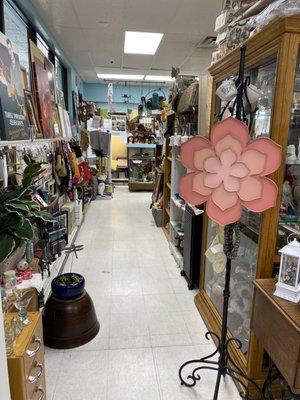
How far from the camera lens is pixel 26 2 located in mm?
3252

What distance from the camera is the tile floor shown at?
5.96 ft

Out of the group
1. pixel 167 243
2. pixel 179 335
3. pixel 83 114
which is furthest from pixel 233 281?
pixel 83 114

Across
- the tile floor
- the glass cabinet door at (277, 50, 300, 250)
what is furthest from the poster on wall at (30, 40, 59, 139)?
the glass cabinet door at (277, 50, 300, 250)

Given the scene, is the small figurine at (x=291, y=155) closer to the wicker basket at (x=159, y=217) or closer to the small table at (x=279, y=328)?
the small table at (x=279, y=328)

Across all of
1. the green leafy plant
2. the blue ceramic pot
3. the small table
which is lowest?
the blue ceramic pot

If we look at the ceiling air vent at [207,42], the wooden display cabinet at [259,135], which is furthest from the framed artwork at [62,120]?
the wooden display cabinet at [259,135]

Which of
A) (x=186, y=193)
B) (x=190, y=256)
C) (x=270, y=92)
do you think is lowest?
(x=190, y=256)

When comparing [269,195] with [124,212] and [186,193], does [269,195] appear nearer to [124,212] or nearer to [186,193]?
[186,193]

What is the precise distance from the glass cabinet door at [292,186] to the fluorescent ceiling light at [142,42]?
11.4 ft

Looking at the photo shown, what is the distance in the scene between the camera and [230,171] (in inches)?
56.5

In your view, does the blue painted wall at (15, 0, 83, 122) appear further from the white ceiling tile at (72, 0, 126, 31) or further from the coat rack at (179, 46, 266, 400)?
the coat rack at (179, 46, 266, 400)

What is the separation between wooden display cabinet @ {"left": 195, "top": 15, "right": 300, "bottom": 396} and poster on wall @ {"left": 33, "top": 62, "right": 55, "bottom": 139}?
1.85m

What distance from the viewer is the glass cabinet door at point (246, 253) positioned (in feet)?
5.87

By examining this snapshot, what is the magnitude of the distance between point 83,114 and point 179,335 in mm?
6658
